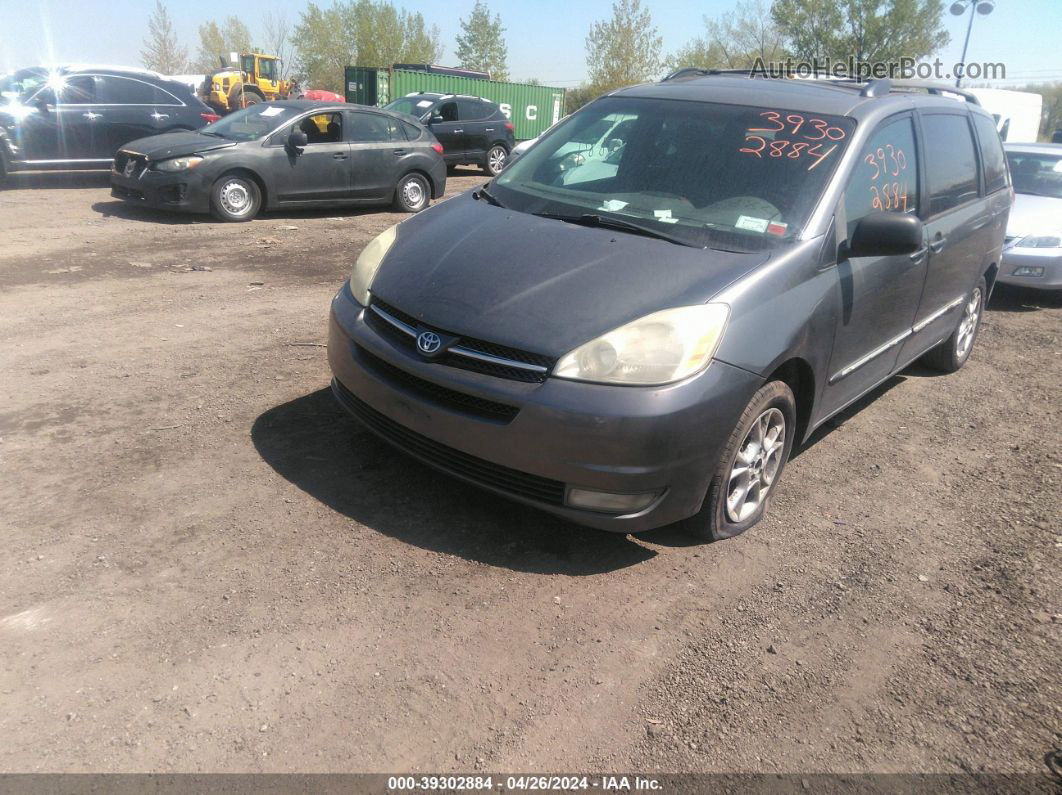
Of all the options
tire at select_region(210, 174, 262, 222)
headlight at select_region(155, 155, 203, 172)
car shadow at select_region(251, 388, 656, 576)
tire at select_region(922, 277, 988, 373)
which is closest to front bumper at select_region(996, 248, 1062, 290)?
tire at select_region(922, 277, 988, 373)

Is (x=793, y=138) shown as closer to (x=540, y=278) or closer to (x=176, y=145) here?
(x=540, y=278)

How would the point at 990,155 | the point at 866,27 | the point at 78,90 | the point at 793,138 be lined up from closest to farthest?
the point at 793,138
the point at 990,155
the point at 78,90
the point at 866,27

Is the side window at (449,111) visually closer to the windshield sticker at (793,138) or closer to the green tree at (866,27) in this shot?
the windshield sticker at (793,138)

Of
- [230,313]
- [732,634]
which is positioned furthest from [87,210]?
[732,634]

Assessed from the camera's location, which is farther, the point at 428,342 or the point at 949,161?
the point at 949,161

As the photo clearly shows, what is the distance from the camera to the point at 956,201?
5184 millimetres

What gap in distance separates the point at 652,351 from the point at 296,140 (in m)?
8.83

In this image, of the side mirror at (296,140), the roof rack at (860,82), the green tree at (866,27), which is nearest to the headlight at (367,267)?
the roof rack at (860,82)

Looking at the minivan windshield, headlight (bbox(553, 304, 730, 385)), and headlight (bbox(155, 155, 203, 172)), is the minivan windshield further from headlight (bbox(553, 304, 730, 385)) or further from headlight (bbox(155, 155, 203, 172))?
headlight (bbox(155, 155, 203, 172))

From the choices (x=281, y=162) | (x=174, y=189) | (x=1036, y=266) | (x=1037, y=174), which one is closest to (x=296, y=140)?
(x=281, y=162)

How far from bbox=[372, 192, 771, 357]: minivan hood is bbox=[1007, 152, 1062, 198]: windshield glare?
26.8 feet

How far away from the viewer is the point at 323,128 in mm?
11367

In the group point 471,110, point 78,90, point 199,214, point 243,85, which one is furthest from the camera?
point 243,85

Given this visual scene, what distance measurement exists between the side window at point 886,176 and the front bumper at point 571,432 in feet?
4.36
